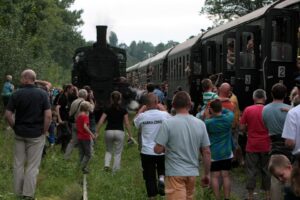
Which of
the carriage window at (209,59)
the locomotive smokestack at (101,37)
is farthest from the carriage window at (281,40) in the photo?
the locomotive smokestack at (101,37)

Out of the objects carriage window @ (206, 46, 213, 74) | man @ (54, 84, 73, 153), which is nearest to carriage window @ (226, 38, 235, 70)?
man @ (54, 84, 73, 153)

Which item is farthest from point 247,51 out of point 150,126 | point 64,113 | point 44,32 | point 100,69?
point 44,32

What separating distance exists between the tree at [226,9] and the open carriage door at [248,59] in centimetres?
5547

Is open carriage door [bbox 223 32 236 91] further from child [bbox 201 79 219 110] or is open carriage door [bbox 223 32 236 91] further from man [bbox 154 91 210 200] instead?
man [bbox 154 91 210 200]

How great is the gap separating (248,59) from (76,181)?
Answer: 5.29m

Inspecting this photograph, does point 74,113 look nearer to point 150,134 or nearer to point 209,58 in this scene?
point 150,134

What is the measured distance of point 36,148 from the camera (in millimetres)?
9961

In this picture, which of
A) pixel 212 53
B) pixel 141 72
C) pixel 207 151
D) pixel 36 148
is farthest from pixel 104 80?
pixel 141 72

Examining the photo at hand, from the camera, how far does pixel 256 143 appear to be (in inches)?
399

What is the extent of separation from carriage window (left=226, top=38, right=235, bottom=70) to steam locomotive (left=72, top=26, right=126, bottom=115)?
726 centimetres

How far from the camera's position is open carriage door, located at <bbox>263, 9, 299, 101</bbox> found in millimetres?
13203

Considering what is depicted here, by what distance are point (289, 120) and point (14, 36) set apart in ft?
74.2

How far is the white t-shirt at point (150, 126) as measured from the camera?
984 cm

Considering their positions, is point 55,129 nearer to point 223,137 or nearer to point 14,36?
point 223,137
